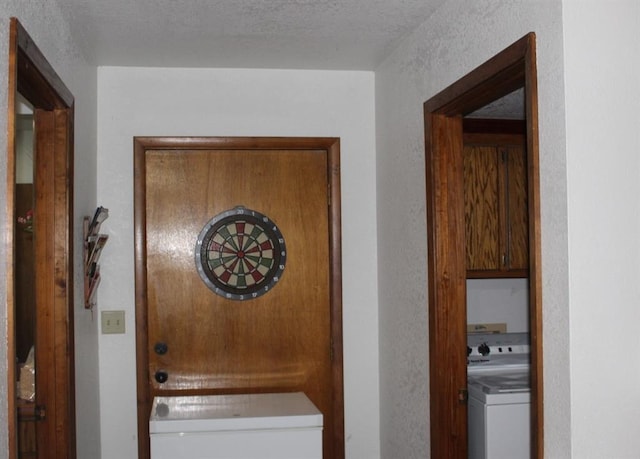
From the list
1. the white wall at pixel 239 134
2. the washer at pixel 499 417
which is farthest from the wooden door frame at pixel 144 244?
the washer at pixel 499 417

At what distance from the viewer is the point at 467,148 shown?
398 centimetres

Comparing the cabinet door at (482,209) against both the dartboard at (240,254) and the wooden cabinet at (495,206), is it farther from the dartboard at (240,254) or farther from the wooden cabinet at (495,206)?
the dartboard at (240,254)

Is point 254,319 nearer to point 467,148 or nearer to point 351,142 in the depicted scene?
point 351,142

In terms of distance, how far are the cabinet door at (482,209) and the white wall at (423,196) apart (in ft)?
2.10

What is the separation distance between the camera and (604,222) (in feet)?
6.11

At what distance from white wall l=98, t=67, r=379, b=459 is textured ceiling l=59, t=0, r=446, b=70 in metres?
0.10

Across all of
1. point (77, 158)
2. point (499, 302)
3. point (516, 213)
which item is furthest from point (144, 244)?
point (499, 302)

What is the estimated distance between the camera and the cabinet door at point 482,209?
395 centimetres

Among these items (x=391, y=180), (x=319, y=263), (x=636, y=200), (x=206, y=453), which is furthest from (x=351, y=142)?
(x=636, y=200)

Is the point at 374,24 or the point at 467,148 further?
the point at 467,148

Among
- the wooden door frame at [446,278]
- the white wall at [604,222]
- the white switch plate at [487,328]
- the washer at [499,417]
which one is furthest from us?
the white switch plate at [487,328]

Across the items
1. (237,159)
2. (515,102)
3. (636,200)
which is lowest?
(636,200)

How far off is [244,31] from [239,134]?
2.14 ft

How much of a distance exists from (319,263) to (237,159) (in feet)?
2.11
